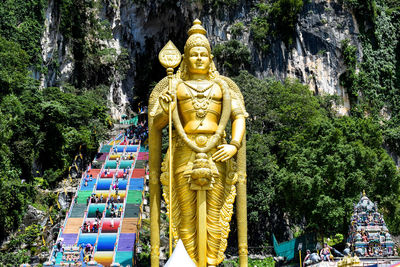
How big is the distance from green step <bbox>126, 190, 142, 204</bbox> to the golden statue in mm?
10211

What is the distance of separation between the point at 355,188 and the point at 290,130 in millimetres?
6692

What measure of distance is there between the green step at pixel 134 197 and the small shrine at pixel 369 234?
953 cm

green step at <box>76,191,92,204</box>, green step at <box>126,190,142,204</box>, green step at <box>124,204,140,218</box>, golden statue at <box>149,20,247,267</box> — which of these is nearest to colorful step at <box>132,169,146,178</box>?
green step at <box>126,190,142,204</box>

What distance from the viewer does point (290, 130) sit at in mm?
20922

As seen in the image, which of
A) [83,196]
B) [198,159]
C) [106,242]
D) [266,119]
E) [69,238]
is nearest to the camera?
[198,159]

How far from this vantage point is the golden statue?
7.54m

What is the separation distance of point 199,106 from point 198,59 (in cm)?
74

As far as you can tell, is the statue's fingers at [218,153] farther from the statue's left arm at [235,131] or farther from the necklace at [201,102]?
the necklace at [201,102]

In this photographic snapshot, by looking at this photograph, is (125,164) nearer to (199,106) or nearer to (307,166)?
(307,166)

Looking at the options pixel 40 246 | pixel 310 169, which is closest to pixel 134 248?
pixel 40 246

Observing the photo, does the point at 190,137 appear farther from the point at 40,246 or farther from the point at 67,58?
the point at 67,58

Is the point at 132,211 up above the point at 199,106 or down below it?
above

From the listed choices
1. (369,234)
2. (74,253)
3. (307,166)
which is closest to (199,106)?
(369,234)

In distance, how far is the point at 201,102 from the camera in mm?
7883
